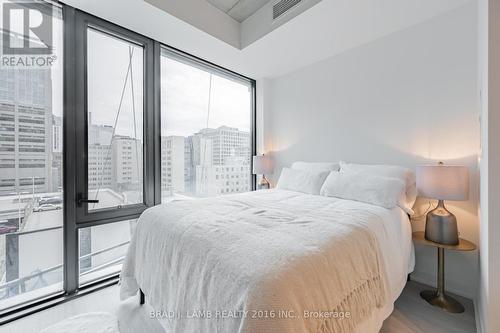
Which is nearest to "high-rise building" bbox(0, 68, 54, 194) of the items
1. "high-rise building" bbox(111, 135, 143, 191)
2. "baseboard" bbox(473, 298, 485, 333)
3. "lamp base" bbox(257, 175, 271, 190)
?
"high-rise building" bbox(111, 135, 143, 191)

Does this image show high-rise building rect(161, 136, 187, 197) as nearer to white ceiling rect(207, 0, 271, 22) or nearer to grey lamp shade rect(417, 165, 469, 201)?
white ceiling rect(207, 0, 271, 22)

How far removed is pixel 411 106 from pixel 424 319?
6.24 feet

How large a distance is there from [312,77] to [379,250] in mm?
2576

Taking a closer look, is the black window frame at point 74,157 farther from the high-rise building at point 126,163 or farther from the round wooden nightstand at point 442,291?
the round wooden nightstand at point 442,291

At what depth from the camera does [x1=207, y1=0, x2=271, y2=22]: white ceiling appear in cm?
238

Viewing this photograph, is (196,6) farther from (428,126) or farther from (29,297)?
(29,297)

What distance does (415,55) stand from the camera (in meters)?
2.19

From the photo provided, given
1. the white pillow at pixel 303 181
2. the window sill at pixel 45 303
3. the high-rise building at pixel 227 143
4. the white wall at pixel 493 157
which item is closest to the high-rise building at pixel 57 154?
the window sill at pixel 45 303

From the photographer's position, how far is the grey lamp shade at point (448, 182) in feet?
5.41

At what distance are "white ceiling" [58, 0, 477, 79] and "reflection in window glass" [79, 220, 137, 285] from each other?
2085 millimetres

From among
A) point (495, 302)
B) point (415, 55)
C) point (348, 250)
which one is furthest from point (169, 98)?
point (495, 302)

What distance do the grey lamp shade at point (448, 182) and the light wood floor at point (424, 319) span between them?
886 mm

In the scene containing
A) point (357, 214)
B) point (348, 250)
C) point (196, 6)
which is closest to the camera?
point (348, 250)

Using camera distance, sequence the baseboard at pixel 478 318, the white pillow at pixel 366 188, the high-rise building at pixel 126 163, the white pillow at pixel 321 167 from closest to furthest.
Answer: the baseboard at pixel 478 318, the white pillow at pixel 366 188, the high-rise building at pixel 126 163, the white pillow at pixel 321 167
